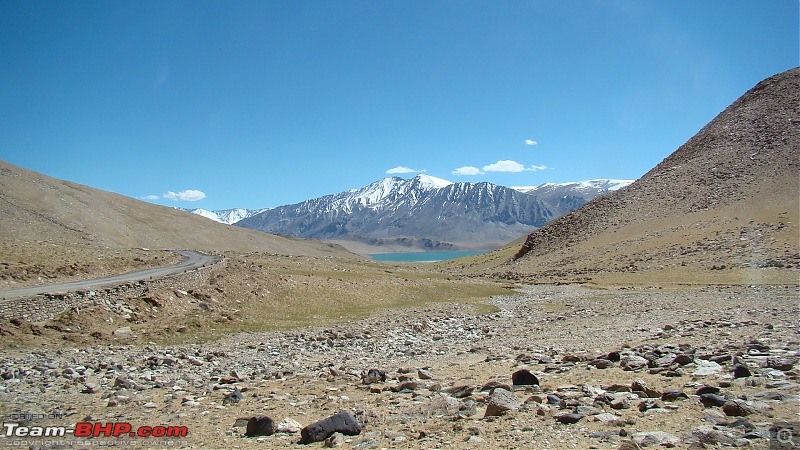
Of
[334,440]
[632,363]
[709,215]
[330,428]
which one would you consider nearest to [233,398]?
[330,428]

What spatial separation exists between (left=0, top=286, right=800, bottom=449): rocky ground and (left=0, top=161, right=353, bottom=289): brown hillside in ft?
67.3

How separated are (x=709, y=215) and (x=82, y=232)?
416 ft

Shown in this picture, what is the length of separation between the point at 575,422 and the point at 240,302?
29.2 metres

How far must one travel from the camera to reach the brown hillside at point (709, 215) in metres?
65.6

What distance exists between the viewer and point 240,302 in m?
33.6

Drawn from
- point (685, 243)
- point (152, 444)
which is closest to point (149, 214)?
point (685, 243)

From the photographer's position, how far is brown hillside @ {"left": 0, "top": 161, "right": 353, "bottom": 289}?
36.5 m

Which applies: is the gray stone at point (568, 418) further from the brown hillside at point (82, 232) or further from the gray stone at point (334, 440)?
the brown hillside at point (82, 232)

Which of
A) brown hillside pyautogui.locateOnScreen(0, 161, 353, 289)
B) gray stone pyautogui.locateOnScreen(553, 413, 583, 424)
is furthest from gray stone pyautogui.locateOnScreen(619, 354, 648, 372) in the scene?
brown hillside pyautogui.locateOnScreen(0, 161, 353, 289)

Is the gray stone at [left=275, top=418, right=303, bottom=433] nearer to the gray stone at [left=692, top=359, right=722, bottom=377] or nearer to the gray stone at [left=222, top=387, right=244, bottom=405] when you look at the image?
the gray stone at [left=222, top=387, right=244, bottom=405]

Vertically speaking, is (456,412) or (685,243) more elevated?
(685,243)

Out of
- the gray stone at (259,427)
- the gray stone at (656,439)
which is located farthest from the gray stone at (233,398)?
the gray stone at (656,439)

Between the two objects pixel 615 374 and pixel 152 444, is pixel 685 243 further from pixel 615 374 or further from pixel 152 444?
pixel 152 444

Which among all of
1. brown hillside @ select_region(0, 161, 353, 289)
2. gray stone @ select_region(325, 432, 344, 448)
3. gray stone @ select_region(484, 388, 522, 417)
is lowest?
gray stone @ select_region(325, 432, 344, 448)
